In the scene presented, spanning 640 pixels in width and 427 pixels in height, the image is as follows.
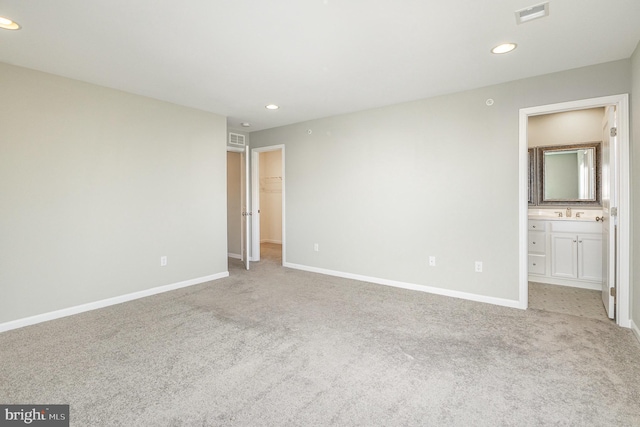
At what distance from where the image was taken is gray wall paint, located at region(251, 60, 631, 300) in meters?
3.32

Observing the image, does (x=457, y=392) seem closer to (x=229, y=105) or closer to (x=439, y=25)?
(x=439, y=25)

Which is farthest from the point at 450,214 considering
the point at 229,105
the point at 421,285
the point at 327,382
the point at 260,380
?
the point at 229,105

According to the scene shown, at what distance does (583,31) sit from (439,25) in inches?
43.7

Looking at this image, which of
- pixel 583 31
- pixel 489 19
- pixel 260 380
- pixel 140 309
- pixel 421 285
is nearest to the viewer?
pixel 260 380

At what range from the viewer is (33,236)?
2951 mm

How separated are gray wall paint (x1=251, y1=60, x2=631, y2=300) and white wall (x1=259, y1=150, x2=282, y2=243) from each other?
2863 millimetres

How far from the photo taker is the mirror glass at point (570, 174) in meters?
4.24

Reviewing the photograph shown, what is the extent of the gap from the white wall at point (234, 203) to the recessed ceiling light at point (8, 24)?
3.84 m

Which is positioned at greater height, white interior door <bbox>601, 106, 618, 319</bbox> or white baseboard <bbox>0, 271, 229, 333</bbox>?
white interior door <bbox>601, 106, 618, 319</bbox>

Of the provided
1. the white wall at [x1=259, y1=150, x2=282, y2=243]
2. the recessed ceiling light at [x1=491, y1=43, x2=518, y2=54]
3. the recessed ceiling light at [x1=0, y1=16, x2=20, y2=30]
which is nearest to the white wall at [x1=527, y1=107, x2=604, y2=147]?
the recessed ceiling light at [x1=491, y1=43, x2=518, y2=54]

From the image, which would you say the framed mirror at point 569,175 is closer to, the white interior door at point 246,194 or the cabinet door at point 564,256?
the cabinet door at point 564,256

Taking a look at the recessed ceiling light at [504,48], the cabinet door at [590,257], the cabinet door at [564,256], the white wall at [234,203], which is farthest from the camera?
the white wall at [234,203]

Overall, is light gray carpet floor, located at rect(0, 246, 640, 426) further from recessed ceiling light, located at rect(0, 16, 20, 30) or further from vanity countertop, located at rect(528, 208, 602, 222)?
recessed ceiling light, located at rect(0, 16, 20, 30)

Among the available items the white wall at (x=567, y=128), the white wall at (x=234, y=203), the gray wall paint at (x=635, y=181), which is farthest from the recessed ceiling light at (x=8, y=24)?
the white wall at (x=567, y=128)
